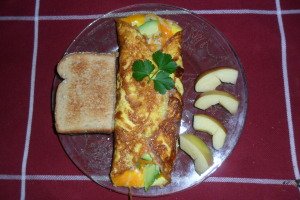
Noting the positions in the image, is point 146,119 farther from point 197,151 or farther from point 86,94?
point 86,94

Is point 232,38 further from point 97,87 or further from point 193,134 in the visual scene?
point 97,87

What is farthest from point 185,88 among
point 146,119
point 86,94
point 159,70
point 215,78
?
point 86,94

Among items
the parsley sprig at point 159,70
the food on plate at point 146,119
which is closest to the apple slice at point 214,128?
the food on plate at point 146,119

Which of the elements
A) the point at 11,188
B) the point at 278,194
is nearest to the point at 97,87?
the point at 11,188

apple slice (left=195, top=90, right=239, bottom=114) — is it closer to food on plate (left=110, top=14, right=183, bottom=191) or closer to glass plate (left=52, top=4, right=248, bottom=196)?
glass plate (left=52, top=4, right=248, bottom=196)

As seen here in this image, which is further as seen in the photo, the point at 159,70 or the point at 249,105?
the point at 249,105

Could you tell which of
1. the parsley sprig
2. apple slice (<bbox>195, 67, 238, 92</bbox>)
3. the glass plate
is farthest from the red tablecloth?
the parsley sprig
